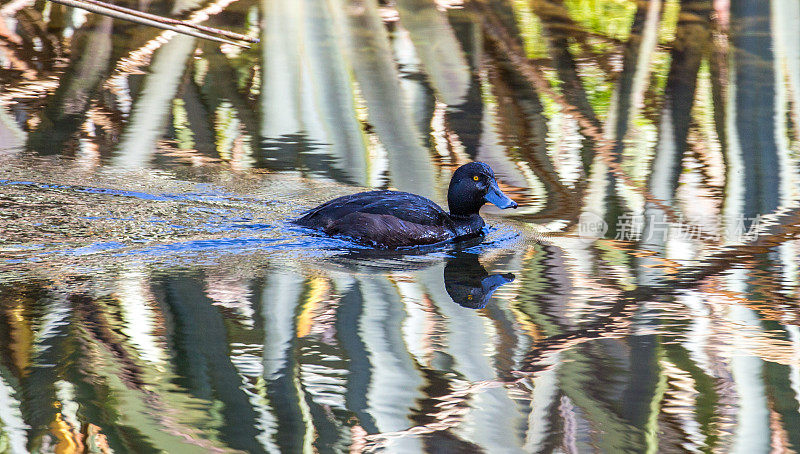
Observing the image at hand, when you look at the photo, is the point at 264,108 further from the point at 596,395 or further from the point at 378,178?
the point at 596,395

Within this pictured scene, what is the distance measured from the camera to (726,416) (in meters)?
5.21

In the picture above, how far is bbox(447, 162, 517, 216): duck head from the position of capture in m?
8.28

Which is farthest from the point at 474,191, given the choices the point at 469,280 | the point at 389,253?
the point at 469,280

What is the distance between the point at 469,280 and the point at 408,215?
32.9 inches

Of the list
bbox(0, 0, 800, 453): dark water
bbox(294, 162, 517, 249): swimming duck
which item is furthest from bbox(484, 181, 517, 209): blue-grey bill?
bbox(0, 0, 800, 453): dark water

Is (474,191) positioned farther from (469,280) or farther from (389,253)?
(469,280)

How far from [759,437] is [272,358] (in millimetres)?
2512

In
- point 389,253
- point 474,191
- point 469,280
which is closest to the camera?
point 469,280

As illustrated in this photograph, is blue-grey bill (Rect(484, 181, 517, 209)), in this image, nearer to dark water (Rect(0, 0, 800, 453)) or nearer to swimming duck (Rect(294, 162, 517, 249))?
swimming duck (Rect(294, 162, 517, 249))

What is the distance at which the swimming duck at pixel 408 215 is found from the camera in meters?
7.83

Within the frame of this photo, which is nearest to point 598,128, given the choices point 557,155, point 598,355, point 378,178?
point 557,155

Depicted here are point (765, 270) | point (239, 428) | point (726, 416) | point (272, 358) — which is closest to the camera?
point (239, 428)

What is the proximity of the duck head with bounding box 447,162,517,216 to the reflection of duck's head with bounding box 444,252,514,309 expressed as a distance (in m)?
0.55

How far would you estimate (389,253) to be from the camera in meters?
7.84
